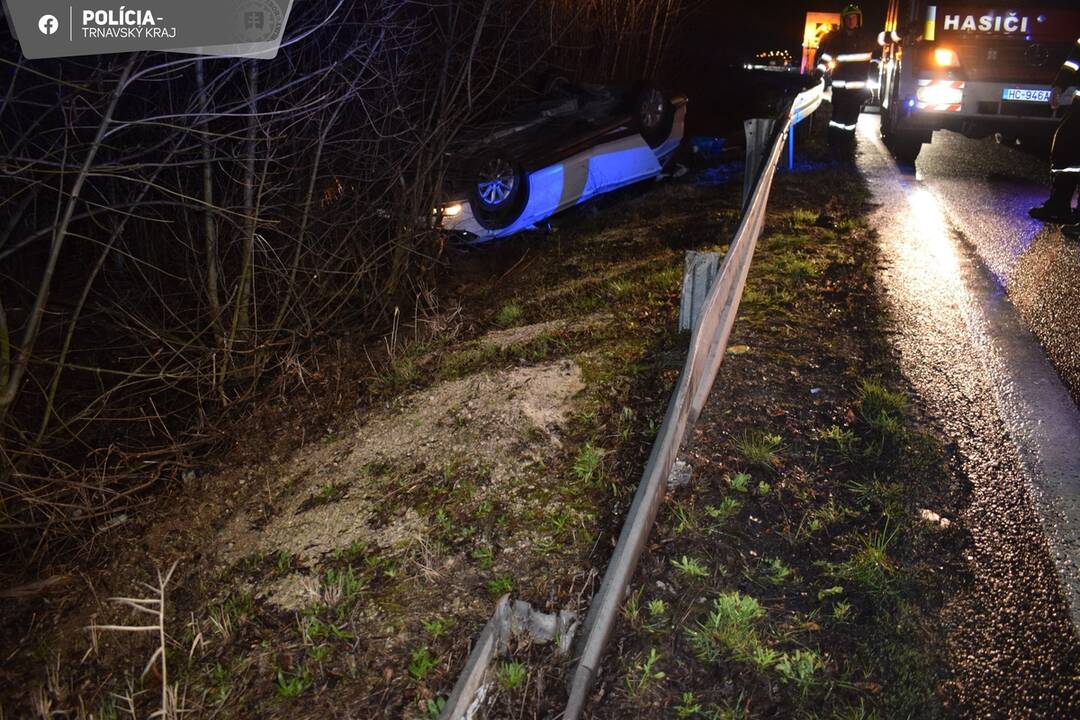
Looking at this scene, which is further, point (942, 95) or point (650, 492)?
point (942, 95)

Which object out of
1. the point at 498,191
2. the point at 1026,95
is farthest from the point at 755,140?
the point at 1026,95

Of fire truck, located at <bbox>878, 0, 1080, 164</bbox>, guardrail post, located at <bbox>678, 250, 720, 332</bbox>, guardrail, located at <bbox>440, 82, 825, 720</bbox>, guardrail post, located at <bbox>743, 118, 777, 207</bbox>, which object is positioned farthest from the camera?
fire truck, located at <bbox>878, 0, 1080, 164</bbox>

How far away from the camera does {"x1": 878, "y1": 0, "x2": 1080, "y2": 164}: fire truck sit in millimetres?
9297

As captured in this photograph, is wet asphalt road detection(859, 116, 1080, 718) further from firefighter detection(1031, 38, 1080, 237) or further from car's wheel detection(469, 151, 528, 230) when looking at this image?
car's wheel detection(469, 151, 528, 230)

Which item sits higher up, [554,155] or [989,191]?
[554,155]

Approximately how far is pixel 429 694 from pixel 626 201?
7.45 meters

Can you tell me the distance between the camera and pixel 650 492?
9.29 feet

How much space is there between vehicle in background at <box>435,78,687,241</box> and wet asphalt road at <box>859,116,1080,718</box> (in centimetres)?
284

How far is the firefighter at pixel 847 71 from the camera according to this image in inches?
462

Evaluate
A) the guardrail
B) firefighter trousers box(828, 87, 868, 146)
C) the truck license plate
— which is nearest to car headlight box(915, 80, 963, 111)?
the truck license plate

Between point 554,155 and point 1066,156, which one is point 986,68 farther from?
point 554,155

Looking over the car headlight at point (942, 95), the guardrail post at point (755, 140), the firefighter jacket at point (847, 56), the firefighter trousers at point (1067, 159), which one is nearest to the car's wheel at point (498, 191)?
the guardrail post at point (755, 140)

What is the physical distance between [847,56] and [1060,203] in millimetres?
6926

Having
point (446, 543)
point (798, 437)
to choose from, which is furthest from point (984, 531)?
point (446, 543)
